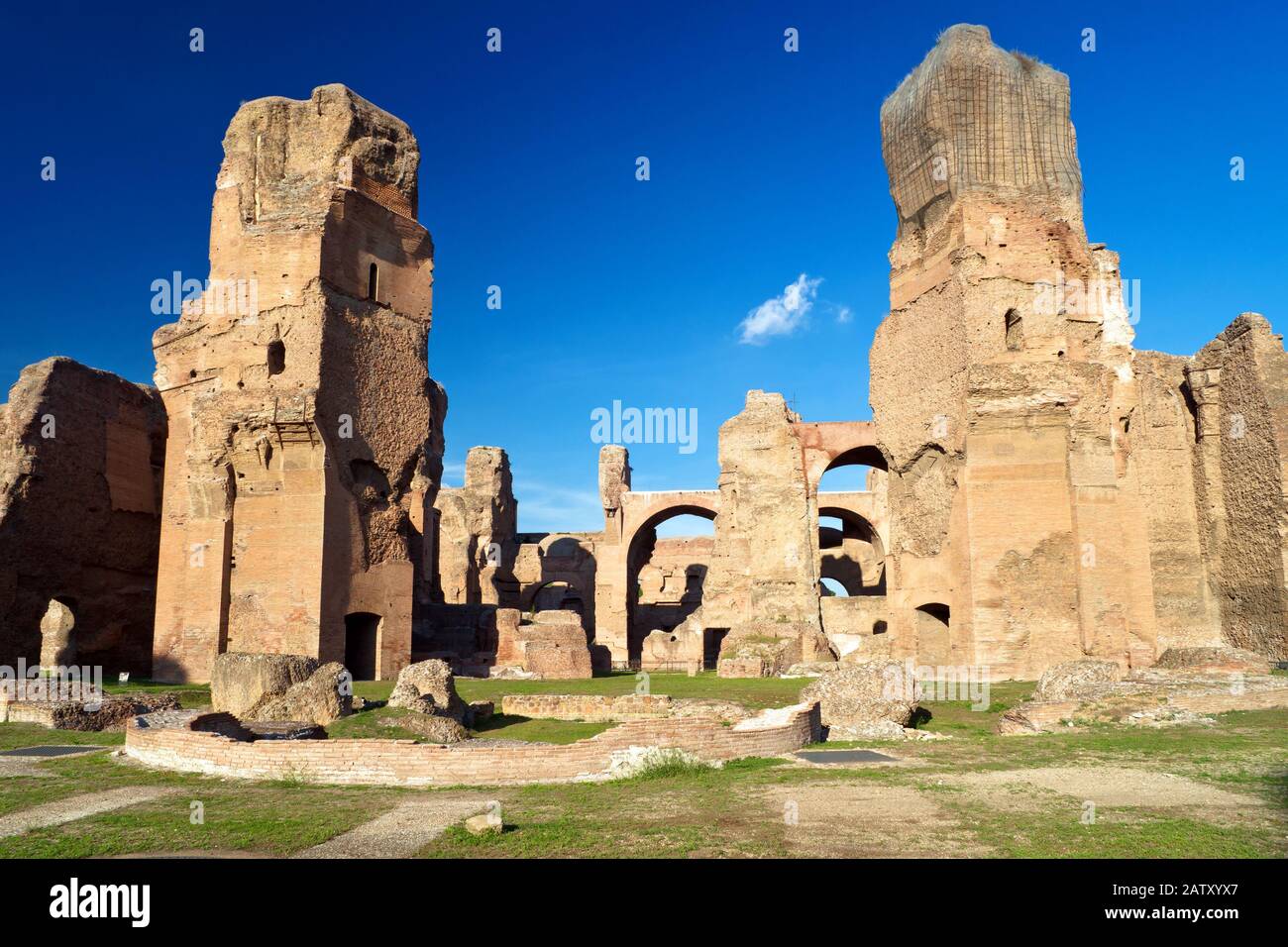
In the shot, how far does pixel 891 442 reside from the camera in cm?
2044

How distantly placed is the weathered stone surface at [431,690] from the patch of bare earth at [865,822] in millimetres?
5221

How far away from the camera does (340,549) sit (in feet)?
58.0

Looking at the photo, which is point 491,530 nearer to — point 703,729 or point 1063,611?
point 1063,611

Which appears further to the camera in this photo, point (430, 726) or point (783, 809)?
point (430, 726)

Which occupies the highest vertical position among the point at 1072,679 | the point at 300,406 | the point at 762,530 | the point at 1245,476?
the point at 300,406

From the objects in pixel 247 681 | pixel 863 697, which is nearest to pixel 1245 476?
pixel 863 697

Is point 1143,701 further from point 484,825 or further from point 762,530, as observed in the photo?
point 762,530

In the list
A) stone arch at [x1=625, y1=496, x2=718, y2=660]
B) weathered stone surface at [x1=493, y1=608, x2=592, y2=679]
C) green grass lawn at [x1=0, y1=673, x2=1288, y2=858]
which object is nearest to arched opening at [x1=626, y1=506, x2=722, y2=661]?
stone arch at [x1=625, y1=496, x2=718, y2=660]

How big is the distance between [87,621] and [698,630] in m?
15.1

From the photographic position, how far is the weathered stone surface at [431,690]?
33.8 feet

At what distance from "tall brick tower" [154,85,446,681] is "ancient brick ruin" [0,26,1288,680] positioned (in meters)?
0.06

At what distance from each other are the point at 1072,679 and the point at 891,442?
31.0 ft

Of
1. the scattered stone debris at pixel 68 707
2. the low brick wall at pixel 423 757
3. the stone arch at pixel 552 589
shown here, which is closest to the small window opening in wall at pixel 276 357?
the scattered stone debris at pixel 68 707
